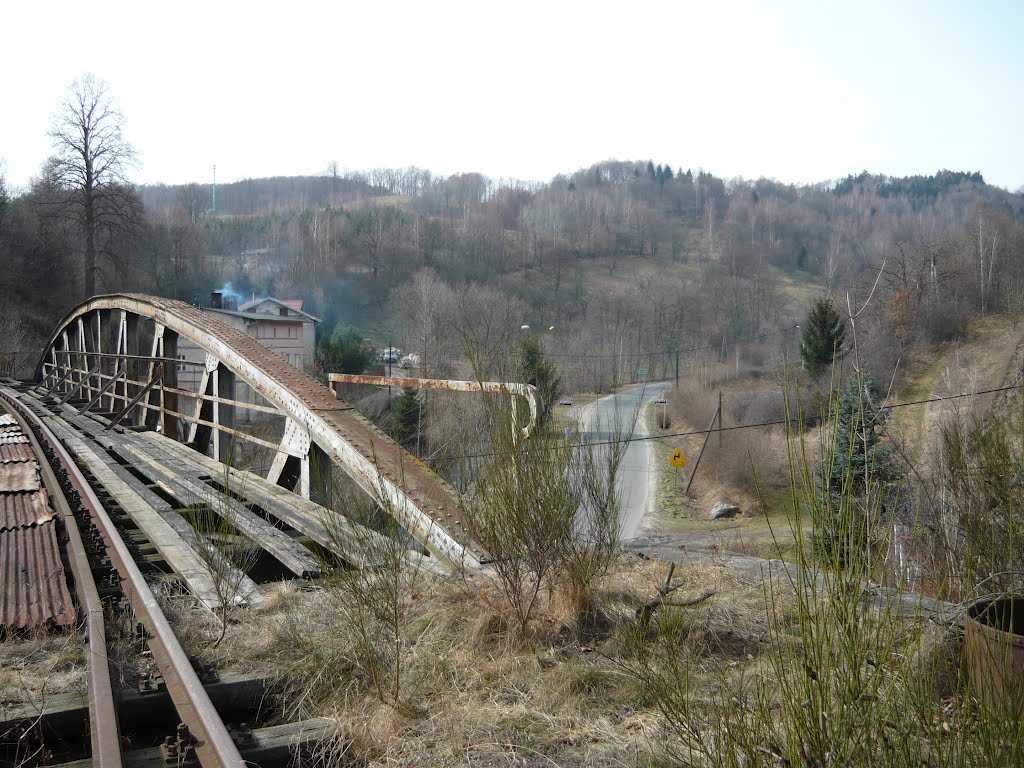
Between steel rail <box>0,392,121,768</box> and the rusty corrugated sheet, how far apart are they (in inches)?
3.0

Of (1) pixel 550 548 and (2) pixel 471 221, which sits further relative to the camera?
(2) pixel 471 221

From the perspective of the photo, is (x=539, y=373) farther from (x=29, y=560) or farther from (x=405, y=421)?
(x=405, y=421)

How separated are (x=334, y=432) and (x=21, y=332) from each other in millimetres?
37613

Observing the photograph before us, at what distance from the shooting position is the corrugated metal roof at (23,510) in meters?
4.79

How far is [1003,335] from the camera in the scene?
3725cm

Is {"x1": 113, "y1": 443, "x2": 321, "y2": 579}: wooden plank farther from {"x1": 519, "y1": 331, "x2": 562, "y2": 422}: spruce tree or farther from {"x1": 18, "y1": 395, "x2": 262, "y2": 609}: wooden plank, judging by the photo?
{"x1": 519, "y1": 331, "x2": 562, "y2": 422}: spruce tree

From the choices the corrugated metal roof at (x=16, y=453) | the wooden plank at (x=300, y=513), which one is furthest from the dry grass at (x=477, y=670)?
the corrugated metal roof at (x=16, y=453)

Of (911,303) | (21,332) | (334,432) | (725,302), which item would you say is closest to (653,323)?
(725,302)

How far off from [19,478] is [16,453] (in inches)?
61.4

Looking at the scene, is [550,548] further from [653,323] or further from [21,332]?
[653,323]

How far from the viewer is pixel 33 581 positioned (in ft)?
12.5

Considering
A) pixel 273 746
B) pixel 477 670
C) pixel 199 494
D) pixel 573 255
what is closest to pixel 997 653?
pixel 477 670

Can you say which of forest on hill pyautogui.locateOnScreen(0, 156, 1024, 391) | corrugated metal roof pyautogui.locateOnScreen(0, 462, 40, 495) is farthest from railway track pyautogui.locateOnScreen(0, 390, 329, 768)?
forest on hill pyautogui.locateOnScreen(0, 156, 1024, 391)

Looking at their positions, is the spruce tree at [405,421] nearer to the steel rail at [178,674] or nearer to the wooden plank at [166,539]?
the wooden plank at [166,539]
